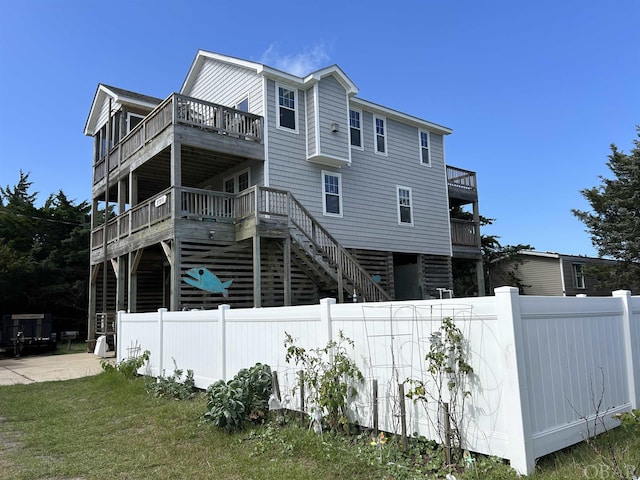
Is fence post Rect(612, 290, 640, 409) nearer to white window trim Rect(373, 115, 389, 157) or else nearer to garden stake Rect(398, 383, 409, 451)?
garden stake Rect(398, 383, 409, 451)

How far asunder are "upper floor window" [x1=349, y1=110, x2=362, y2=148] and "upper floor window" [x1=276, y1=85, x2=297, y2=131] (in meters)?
2.67

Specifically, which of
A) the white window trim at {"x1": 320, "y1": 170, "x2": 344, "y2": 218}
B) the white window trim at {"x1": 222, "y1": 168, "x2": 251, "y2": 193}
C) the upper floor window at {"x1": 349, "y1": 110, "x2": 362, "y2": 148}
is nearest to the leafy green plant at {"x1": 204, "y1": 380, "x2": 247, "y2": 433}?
the white window trim at {"x1": 222, "y1": 168, "x2": 251, "y2": 193}

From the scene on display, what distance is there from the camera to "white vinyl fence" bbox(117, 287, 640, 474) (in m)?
3.83

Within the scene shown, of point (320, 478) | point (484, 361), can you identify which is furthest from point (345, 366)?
point (484, 361)

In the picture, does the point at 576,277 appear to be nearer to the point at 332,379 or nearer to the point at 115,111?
the point at 115,111

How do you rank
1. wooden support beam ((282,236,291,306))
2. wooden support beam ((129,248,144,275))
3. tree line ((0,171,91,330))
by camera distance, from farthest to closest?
1. tree line ((0,171,91,330))
2. wooden support beam ((129,248,144,275))
3. wooden support beam ((282,236,291,306))

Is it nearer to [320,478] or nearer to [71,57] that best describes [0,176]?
[71,57]

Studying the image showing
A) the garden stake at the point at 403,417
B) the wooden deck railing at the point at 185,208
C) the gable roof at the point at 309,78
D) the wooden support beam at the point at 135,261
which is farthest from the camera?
the gable roof at the point at 309,78

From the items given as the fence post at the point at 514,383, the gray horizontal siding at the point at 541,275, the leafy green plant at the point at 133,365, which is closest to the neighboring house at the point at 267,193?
the leafy green plant at the point at 133,365

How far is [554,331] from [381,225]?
13.6 metres

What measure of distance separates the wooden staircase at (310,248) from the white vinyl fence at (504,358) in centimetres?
676

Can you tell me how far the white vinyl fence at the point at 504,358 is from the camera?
12.6ft

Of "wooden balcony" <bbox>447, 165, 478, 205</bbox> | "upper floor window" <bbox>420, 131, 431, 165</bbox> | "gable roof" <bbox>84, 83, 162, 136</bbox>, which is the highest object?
"gable roof" <bbox>84, 83, 162, 136</bbox>

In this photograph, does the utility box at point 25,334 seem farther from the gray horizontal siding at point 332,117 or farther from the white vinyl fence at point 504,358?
the white vinyl fence at point 504,358
